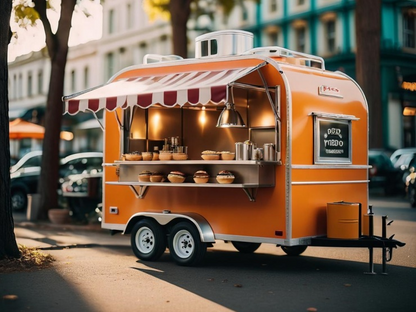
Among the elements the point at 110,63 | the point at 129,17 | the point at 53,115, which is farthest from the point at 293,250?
the point at 110,63

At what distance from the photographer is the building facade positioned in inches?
1585

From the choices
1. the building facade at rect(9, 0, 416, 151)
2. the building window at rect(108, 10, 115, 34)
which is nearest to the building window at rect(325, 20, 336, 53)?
the building facade at rect(9, 0, 416, 151)

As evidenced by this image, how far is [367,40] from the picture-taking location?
23.8 metres

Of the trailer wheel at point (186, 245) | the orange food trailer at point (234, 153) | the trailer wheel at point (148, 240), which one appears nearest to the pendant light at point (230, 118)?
the orange food trailer at point (234, 153)

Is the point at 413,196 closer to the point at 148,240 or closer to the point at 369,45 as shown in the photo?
the point at 369,45

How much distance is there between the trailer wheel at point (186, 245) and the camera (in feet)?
38.5

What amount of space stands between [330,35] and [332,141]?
107 ft

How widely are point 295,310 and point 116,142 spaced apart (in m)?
6.13

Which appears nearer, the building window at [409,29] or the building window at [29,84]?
the building window at [409,29]

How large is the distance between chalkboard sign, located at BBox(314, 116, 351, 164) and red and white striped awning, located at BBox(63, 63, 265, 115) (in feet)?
4.94

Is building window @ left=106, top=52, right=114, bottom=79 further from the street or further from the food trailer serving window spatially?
the food trailer serving window

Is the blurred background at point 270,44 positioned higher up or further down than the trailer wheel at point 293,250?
higher up

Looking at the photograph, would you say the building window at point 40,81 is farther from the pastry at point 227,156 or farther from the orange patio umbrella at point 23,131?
the pastry at point 227,156

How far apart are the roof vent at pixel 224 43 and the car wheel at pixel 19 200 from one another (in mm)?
11722
